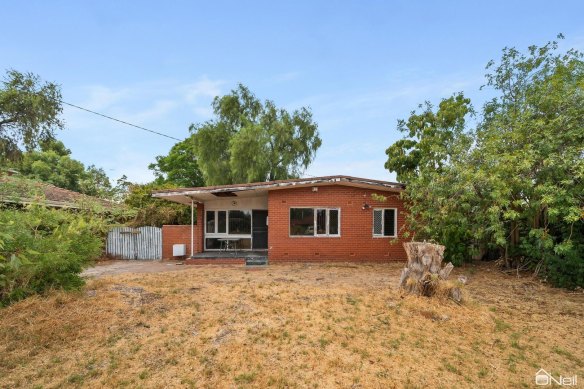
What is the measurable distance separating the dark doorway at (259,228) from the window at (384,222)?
16.7 feet

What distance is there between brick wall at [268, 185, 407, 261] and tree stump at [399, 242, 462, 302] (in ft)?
19.7

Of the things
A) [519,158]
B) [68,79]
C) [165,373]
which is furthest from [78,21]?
[519,158]

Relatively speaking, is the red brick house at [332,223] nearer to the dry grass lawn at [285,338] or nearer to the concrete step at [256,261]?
the concrete step at [256,261]

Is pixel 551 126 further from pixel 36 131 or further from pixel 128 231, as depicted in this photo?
pixel 36 131

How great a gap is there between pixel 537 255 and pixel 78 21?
713 inches

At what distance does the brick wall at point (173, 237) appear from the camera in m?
14.3

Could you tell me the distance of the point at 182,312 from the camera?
223 inches

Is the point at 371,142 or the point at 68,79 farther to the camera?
the point at 371,142

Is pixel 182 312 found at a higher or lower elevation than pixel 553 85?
lower

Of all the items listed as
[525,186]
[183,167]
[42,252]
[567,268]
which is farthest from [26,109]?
[183,167]

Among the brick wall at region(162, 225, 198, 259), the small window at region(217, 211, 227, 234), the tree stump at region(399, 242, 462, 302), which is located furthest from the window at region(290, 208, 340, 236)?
the tree stump at region(399, 242, 462, 302)

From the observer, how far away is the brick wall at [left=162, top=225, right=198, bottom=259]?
14.3 m

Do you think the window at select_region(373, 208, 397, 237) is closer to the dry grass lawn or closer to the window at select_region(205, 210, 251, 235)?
the dry grass lawn

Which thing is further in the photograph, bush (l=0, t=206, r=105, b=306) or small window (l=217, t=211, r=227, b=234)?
small window (l=217, t=211, r=227, b=234)
